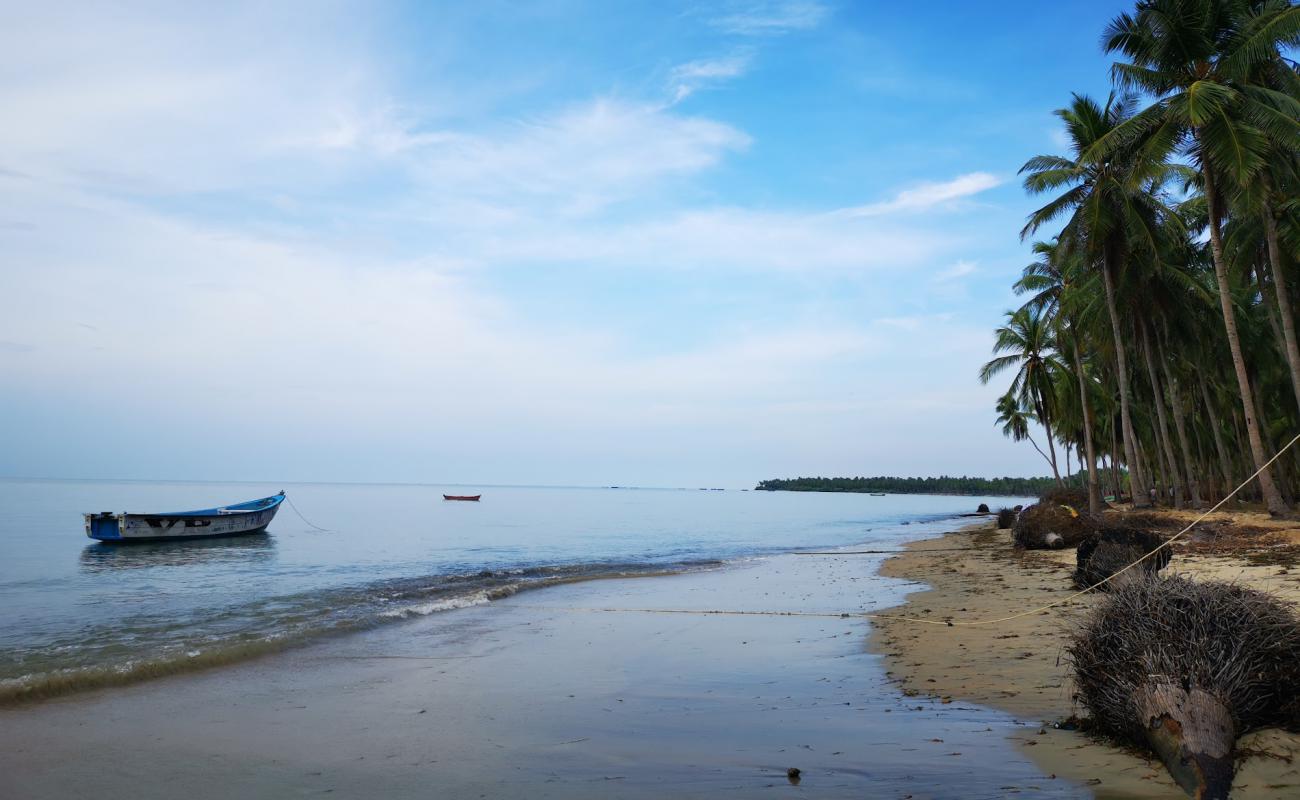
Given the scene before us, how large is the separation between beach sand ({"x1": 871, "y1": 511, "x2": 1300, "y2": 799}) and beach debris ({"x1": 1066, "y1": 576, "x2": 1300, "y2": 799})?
0.13m

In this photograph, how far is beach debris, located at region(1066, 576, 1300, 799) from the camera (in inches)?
160

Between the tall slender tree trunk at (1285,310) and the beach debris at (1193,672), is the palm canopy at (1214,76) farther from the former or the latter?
the beach debris at (1193,672)

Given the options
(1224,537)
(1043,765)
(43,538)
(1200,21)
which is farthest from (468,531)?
(1043,765)

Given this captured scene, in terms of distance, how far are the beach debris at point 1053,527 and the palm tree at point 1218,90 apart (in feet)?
14.0

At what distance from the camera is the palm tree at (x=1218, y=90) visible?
1731 cm

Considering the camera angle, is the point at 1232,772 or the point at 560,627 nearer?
the point at 1232,772

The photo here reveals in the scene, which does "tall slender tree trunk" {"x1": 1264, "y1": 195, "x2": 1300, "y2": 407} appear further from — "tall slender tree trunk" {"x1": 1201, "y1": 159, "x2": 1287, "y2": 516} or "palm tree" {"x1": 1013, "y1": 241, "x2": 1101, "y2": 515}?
"palm tree" {"x1": 1013, "y1": 241, "x2": 1101, "y2": 515}

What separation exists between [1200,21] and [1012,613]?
58.2 ft

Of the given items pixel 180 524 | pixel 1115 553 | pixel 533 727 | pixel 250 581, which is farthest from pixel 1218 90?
pixel 180 524

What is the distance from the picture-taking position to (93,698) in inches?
308

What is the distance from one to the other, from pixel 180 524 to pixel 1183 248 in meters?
43.5

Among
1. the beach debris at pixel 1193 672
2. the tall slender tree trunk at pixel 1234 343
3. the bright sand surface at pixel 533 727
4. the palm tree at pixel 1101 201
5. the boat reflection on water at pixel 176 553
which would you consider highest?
the palm tree at pixel 1101 201

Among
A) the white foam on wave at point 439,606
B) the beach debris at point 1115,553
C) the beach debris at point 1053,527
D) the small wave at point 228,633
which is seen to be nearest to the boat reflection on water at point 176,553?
the small wave at point 228,633

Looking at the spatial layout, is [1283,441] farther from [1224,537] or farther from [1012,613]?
[1012,613]
